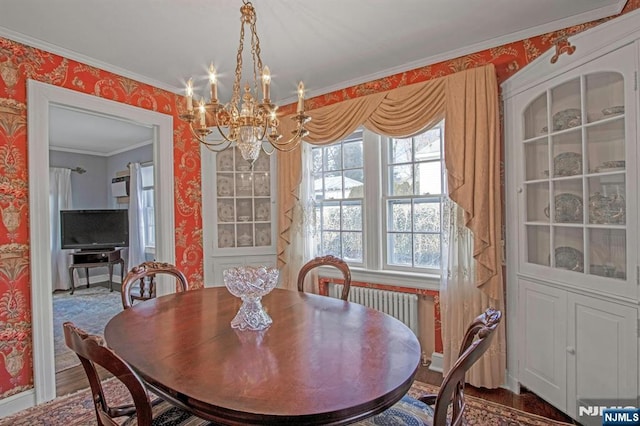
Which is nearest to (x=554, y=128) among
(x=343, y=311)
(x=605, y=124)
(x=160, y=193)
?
(x=605, y=124)

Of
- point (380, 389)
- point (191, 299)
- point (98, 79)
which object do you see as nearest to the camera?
point (380, 389)

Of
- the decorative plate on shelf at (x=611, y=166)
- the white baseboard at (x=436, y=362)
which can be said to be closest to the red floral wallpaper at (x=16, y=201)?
the white baseboard at (x=436, y=362)

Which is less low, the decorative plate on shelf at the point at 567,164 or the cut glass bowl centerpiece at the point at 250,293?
the decorative plate on shelf at the point at 567,164

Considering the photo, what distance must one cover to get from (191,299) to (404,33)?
225cm

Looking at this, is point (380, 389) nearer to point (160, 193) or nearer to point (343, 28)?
point (343, 28)

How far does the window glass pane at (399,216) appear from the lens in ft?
9.69

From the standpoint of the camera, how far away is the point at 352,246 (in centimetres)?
325

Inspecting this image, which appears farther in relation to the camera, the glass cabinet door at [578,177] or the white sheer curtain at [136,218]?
the white sheer curtain at [136,218]

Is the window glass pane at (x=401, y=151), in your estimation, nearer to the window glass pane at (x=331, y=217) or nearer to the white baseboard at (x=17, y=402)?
the window glass pane at (x=331, y=217)

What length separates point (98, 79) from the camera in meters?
2.70

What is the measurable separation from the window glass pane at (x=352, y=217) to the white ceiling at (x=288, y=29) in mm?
1246

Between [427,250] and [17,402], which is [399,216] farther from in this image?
[17,402]

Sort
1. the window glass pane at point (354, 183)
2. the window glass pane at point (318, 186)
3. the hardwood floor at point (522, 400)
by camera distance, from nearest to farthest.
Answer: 1. the hardwood floor at point (522, 400)
2. the window glass pane at point (354, 183)
3. the window glass pane at point (318, 186)

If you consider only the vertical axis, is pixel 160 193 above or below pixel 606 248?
above
